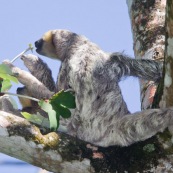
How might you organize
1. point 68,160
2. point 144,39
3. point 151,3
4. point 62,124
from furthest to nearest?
point 151,3
point 144,39
point 62,124
point 68,160

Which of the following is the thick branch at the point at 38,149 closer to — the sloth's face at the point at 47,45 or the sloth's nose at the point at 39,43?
the sloth's face at the point at 47,45

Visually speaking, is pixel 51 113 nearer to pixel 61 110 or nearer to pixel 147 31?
pixel 61 110

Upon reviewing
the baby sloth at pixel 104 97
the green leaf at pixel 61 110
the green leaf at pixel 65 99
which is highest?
the green leaf at pixel 65 99

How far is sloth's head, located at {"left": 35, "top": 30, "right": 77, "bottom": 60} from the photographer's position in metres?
5.62

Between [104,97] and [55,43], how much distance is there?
1.64m

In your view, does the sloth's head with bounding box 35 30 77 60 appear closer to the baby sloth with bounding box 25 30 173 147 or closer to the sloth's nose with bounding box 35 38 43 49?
the sloth's nose with bounding box 35 38 43 49

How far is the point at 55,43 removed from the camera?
19.2 feet

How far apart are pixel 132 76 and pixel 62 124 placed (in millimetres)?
868

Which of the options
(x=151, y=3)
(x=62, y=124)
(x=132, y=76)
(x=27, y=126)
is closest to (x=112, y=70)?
(x=132, y=76)

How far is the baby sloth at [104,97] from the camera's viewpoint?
3.80 meters

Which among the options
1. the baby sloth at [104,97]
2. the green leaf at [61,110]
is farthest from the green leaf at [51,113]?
the baby sloth at [104,97]

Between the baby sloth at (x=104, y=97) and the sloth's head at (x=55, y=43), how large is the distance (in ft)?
0.61

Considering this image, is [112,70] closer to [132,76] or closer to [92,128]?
[132,76]

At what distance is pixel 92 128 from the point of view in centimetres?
427
